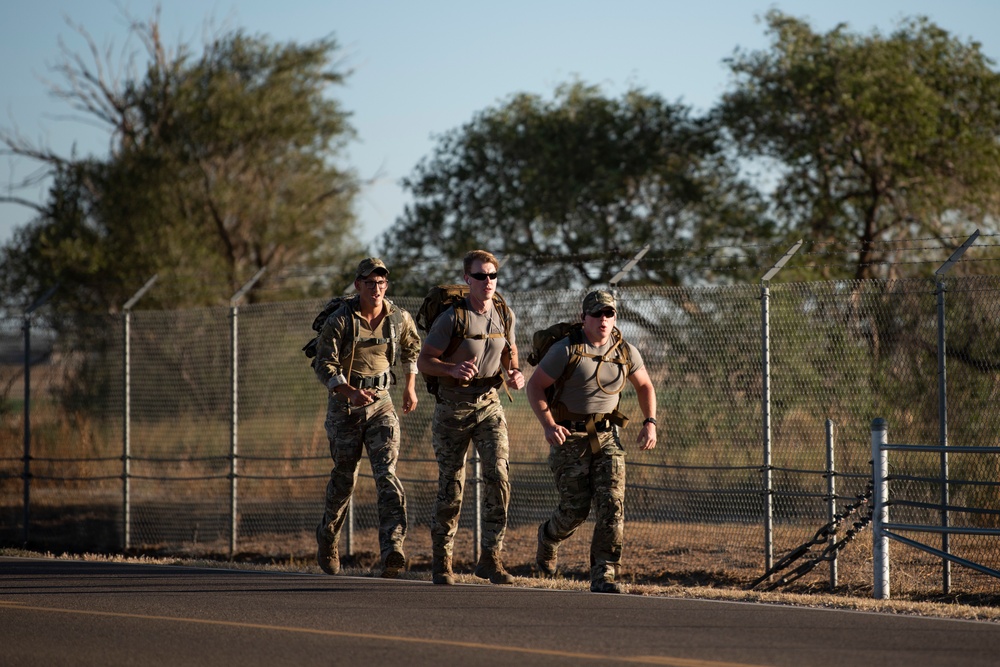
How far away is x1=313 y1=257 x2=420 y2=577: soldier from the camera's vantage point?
1036cm

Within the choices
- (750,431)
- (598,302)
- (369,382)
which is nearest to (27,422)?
(369,382)

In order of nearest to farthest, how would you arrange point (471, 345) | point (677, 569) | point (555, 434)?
point (555, 434)
point (471, 345)
point (677, 569)

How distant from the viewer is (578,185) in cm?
2639

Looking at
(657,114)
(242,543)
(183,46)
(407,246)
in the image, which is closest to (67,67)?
(183,46)

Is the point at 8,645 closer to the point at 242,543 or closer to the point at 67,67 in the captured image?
the point at 242,543

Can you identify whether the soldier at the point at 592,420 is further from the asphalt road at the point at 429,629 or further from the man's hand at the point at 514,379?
the asphalt road at the point at 429,629

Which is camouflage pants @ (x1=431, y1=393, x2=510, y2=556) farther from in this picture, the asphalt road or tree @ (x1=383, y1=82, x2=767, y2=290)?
tree @ (x1=383, y1=82, x2=767, y2=290)

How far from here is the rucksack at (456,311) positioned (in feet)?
32.4

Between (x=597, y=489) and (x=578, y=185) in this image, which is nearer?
(x=597, y=489)

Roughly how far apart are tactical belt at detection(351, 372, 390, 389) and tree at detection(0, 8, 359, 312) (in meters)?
18.3

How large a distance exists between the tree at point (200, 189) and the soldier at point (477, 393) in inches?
751

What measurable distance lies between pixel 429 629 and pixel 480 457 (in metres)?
2.12

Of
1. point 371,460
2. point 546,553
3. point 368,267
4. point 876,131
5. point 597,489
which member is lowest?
point 546,553

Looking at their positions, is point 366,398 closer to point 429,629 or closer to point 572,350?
point 572,350
